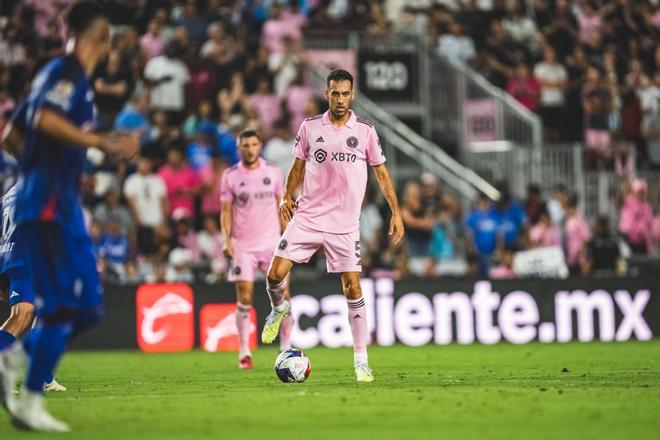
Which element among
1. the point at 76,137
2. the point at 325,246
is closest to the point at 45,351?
the point at 76,137

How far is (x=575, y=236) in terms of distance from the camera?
24.1 metres

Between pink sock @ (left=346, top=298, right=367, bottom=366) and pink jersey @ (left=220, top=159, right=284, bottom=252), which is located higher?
pink jersey @ (left=220, top=159, right=284, bottom=252)

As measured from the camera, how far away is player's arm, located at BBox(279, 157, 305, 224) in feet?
43.3

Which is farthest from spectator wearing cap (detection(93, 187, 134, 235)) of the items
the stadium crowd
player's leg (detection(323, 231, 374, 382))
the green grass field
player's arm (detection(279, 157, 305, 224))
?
player's leg (detection(323, 231, 374, 382))

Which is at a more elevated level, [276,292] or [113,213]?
[113,213]

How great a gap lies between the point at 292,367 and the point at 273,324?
28.9 inches

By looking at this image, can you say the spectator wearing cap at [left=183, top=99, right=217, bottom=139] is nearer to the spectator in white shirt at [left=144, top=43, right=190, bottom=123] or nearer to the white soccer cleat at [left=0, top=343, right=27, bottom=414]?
the spectator in white shirt at [left=144, top=43, right=190, bottom=123]

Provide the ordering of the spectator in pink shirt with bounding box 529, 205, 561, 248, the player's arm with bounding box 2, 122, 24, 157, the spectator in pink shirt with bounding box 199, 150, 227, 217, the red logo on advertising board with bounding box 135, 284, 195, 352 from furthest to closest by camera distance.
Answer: the spectator in pink shirt with bounding box 529, 205, 561, 248 → the spectator in pink shirt with bounding box 199, 150, 227, 217 → the red logo on advertising board with bounding box 135, 284, 195, 352 → the player's arm with bounding box 2, 122, 24, 157

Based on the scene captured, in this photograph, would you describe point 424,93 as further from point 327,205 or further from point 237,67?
point 327,205

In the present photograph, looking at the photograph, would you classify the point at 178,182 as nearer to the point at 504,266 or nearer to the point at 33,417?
the point at 504,266

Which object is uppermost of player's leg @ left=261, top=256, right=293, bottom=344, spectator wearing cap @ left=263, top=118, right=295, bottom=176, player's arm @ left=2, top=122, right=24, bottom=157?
spectator wearing cap @ left=263, top=118, right=295, bottom=176

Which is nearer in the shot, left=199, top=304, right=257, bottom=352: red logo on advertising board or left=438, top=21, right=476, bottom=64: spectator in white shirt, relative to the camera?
left=199, top=304, right=257, bottom=352: red logo on advertising board

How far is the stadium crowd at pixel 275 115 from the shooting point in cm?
2258

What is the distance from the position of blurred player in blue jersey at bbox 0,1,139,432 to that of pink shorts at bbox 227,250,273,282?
7.19 metres
